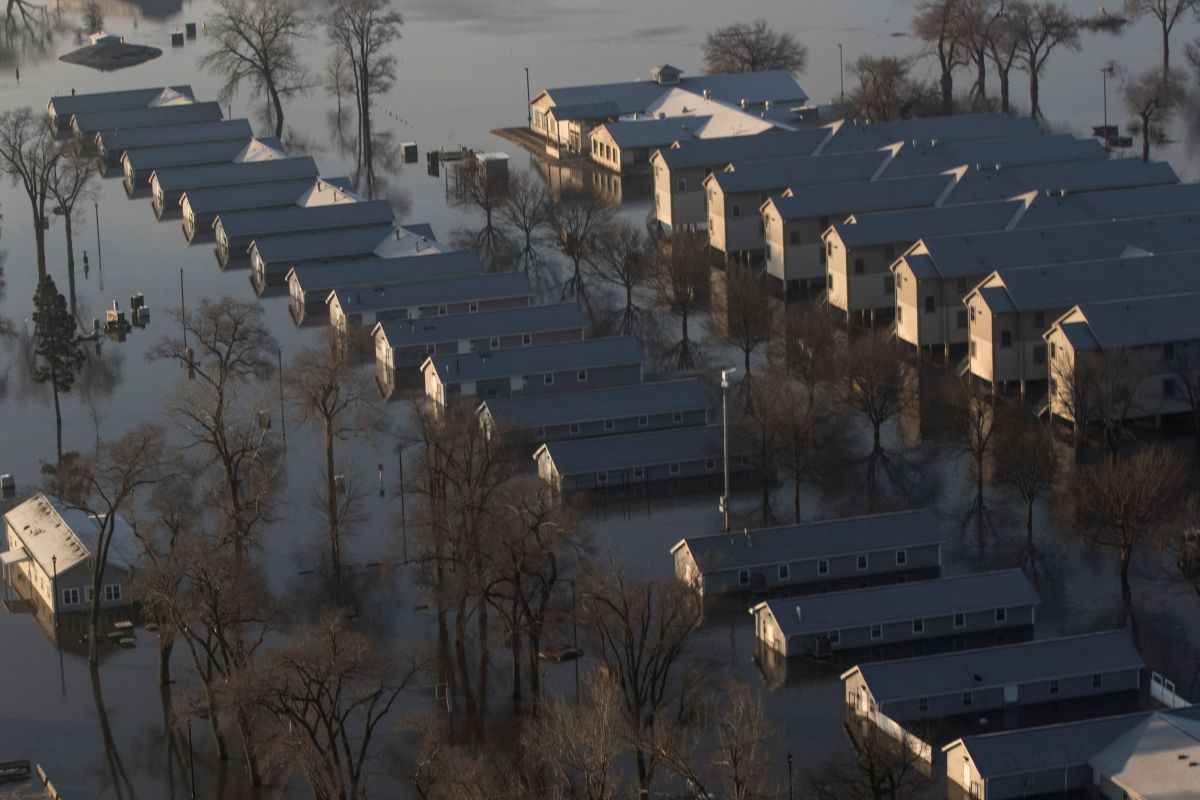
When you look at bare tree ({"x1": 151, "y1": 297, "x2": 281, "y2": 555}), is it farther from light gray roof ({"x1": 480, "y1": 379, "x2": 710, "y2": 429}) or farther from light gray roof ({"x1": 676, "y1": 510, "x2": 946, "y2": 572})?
light gray roof ({"x1": 676, "y1": 510, "x2": 946, "y2": 572})

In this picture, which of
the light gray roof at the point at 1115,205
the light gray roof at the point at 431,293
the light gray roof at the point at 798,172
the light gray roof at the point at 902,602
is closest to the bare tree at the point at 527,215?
the light gray roof at the point at 431,293

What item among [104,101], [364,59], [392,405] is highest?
[364,59]

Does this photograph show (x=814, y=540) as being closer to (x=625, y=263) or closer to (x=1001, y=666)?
(x=1001, y=666)

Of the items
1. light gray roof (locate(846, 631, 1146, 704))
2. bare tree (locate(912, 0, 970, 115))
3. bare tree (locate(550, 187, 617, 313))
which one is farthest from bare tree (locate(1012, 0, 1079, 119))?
light gray roof (locate(846, 631, 1146, 704))

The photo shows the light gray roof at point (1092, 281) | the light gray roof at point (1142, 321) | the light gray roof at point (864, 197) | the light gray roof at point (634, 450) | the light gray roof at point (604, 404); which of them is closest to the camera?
the light gray roof at point (634, 450)

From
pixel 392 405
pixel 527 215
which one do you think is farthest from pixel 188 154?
pixel 392 405

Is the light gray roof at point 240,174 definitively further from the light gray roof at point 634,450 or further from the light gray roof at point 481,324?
the light gray roof at point 634,450
